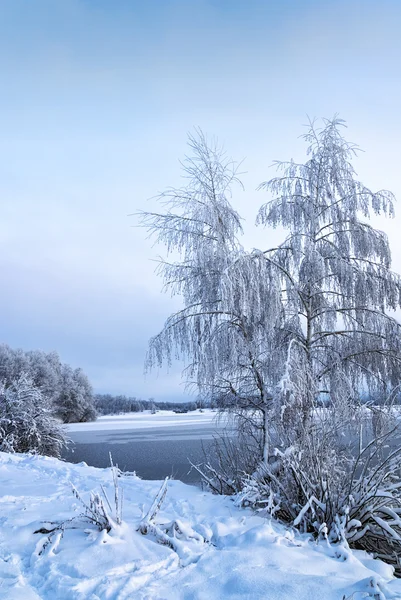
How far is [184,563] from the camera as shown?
8.88ft

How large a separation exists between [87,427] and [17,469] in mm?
28303

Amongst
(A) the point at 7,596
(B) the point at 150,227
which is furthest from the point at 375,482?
(B) the point at 150,227

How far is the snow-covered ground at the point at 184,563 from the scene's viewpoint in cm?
232

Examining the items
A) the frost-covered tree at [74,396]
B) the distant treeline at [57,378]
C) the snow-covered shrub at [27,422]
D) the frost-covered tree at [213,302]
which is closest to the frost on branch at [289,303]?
the frost-covered tree at [213,302]

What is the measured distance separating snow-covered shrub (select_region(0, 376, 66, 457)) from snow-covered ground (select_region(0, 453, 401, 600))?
42.1 ft

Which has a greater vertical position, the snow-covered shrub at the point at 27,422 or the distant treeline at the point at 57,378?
the distant treeline at the point at 57,378

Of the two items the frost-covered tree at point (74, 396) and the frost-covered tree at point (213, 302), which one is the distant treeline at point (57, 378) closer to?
the frost-covered tree at point (74, 396)

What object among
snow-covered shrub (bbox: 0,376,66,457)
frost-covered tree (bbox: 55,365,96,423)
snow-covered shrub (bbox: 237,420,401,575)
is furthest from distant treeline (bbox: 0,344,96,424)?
snow-covered shrub (bbox: 237,420,401,575)

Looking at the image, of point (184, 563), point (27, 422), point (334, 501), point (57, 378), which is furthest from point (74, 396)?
point (184, 563)

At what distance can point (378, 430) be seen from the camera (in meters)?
6.75

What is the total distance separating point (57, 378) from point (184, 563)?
3198cm

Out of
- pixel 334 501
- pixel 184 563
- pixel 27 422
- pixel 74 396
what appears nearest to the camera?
pixel 184 563

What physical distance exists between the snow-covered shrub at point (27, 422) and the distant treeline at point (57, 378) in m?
13.6

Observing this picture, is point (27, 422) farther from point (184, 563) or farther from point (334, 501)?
point (184, 563)
